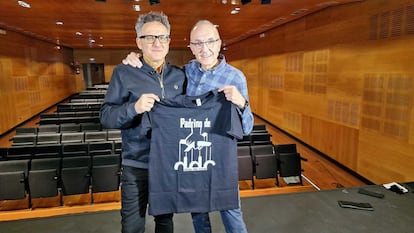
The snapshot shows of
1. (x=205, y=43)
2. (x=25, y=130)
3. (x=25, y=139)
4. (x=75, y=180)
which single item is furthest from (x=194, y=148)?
(x=25, y=130)

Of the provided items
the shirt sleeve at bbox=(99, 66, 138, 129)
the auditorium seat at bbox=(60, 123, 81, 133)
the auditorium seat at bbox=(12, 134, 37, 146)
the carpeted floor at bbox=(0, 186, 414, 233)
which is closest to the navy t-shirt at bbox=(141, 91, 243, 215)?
the shirt sleeve at bbox=(99, 66, 138, 129)

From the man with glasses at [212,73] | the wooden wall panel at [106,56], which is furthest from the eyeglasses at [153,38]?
the wooden wall panel at [106,56]

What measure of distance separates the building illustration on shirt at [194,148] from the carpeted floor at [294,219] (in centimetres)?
121

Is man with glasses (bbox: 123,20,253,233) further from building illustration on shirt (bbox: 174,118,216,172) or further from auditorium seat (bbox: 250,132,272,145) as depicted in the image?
auditorium seat (bbox: 250,132,272,145)

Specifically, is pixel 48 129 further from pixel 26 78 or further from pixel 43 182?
pixel 26 78

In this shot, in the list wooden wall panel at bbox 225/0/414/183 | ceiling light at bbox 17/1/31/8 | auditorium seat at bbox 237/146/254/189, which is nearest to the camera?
wooden wall panel at bbox 225/0/414/183

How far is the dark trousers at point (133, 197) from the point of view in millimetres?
1698

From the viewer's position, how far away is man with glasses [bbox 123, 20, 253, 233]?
1771mm

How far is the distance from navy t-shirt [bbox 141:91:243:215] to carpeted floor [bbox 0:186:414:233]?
107 centimetres

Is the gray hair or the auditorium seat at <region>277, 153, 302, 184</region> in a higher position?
the gray hair

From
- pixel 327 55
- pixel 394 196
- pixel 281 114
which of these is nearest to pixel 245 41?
pixel 281 114

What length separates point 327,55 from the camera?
21.5 feet

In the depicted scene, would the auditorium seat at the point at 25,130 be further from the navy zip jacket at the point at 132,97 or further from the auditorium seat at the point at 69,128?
the navy zip jacket at the point at 132,97

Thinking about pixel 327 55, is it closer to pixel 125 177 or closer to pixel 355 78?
pixel 355 78
